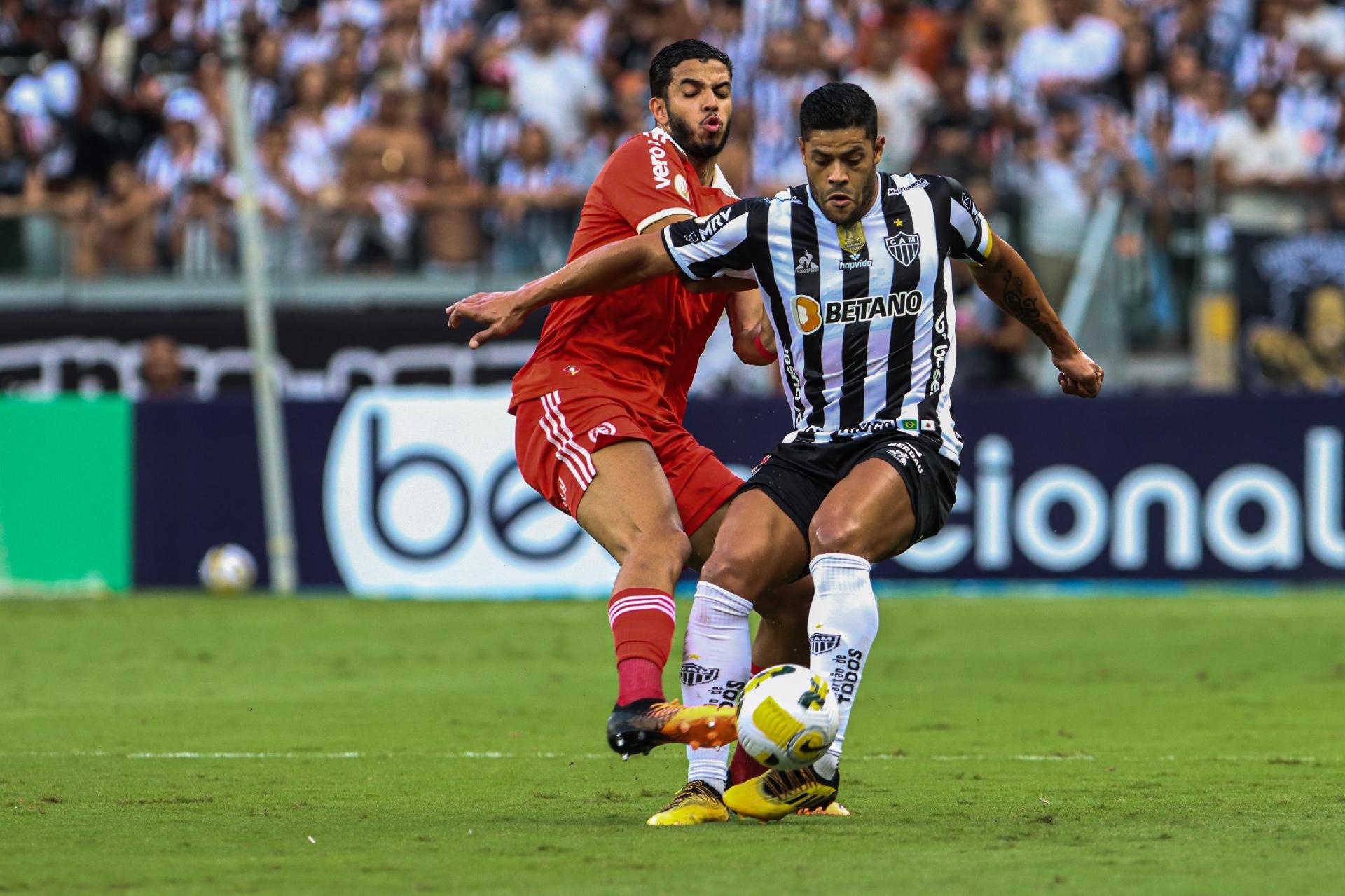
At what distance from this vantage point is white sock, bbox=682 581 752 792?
6391 mm

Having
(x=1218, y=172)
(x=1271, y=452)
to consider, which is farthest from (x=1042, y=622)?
(x=1218, y=172)

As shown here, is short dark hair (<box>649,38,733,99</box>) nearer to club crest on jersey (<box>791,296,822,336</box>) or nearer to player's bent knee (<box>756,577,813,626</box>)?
club crest on jersey (<box>791,296,822,336</box>)

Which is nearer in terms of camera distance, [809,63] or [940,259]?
[940,259]

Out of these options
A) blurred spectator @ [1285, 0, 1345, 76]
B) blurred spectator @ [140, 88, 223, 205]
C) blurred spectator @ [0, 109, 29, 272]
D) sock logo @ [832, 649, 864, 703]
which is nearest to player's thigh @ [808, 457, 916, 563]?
sock logo @ [832, 649, 864, 703]

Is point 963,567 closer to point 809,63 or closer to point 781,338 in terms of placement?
point 809,63

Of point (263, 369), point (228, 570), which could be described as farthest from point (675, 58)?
point (228, 570)

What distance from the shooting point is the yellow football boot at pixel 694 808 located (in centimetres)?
619

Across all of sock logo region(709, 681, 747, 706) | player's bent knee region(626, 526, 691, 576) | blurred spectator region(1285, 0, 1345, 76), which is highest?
blurred spectator region(1285, 0, 1345, 76)

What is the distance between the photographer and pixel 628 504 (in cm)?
651

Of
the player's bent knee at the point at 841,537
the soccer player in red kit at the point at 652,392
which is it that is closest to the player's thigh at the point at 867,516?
the player's bent knee at the point at 841,537

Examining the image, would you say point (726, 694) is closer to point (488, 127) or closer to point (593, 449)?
point (593, 449)

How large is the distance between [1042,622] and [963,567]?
1849 mm

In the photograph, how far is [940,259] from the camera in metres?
6.48

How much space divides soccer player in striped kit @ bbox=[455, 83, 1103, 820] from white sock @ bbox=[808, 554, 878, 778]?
11 millimetres
